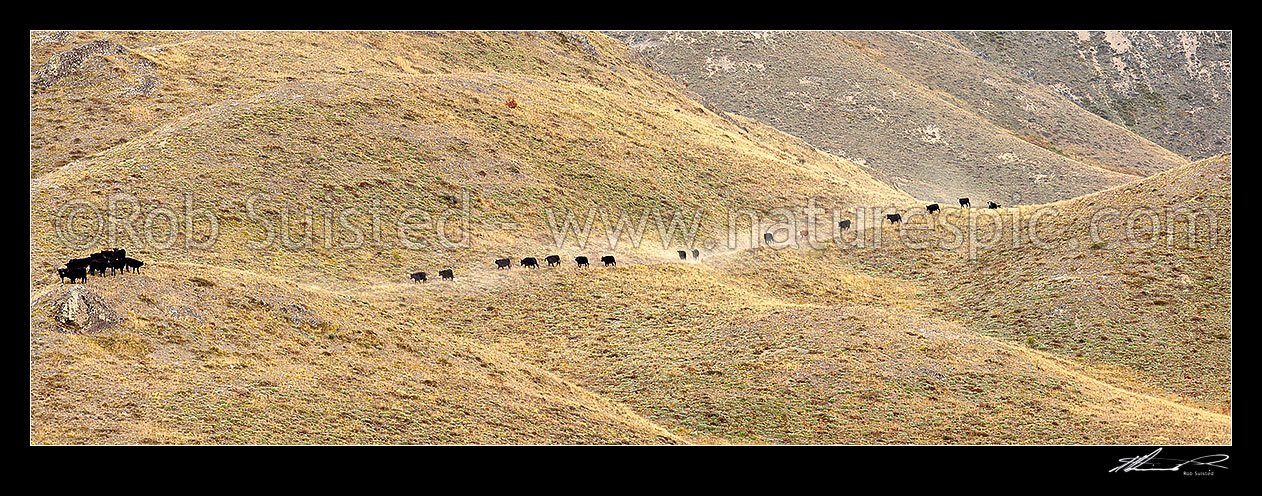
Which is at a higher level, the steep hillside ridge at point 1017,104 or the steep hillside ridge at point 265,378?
the steep hillside ridge at point 1017,104

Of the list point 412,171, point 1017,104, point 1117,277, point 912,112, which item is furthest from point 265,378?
point 1017,104

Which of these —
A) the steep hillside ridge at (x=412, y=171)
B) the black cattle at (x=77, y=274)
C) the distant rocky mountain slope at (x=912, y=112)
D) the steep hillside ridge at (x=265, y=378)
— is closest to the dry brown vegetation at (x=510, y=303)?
the steep hillside ridge at (x=265, y=378)

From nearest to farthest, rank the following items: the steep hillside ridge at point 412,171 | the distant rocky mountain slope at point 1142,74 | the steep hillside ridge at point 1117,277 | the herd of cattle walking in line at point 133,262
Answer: the herd of cattle walking in line at point 133,262 → the steep hillside ridge at point 1117,277 → the steep hillside ridge at point 412,171 → the distant rocky mountain slope at point 1142,74

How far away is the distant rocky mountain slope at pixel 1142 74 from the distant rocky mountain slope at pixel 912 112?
15238 millimetres

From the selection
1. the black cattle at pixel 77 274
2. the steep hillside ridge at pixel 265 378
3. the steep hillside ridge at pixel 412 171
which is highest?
the steep hillside ridge at pixel 412 171

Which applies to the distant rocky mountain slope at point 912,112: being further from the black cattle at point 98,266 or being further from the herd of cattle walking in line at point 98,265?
the black cattle at point 98,266

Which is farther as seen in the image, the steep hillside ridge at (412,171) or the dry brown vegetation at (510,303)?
the steep hillside ridge at (412,171)

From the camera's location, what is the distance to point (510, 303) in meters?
40.3

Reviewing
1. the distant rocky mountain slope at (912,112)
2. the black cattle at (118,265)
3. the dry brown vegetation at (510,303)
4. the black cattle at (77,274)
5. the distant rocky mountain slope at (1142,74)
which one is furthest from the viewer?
the distant rocky mountain slope at (1142,74)

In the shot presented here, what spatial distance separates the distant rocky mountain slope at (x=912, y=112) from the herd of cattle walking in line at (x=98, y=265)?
70.9 metres

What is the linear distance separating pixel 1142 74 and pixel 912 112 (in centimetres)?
6527

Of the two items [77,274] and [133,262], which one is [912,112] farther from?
[77,274]

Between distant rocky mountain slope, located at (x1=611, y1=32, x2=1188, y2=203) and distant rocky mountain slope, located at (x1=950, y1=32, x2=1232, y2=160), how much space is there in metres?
15.2

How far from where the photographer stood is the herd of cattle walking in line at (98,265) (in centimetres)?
2970
